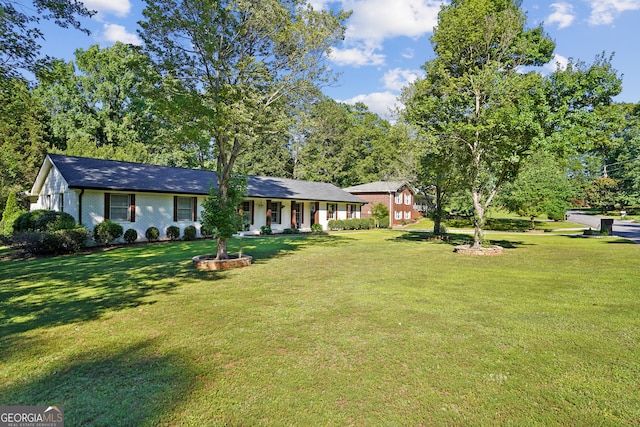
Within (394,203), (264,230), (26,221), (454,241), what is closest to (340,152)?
(394,203)

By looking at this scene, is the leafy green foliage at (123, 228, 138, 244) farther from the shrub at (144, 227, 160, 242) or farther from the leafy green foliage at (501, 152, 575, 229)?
the leafy green foliage at (501, 152, 575, 229)

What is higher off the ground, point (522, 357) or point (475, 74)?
point (475, 74)

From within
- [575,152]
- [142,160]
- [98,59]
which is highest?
[98,59]

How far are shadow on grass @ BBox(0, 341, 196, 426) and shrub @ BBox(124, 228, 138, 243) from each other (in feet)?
47.8

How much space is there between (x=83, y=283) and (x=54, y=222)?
9.06 m

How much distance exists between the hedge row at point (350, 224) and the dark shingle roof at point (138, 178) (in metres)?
4.19

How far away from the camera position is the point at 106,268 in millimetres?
10539

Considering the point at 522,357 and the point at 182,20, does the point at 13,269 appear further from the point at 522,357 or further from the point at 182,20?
the point at 522,357

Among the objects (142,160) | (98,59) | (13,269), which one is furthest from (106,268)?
(98,59)

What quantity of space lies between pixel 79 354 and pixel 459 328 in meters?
5.36

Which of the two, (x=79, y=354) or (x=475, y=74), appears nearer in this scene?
(x=79, y=354)

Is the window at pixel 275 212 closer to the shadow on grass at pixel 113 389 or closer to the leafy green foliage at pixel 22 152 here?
the leafy green foliage at pixel 22 152

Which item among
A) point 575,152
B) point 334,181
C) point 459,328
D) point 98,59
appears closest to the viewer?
point 459,328

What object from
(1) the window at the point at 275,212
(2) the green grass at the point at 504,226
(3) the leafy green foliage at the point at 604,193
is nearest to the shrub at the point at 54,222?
(1) the window at the point at 275,212
